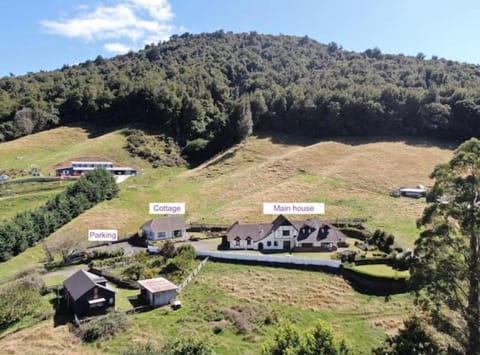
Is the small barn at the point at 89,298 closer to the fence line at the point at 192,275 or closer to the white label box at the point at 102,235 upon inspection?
the fence line at the point at 192,275

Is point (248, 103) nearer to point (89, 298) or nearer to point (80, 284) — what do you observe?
point (80, 284)

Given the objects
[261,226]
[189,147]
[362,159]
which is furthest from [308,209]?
[189,147]

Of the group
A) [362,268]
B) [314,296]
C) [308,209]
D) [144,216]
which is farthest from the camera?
[144,216]

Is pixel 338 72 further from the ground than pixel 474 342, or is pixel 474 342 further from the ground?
pixel 338 72

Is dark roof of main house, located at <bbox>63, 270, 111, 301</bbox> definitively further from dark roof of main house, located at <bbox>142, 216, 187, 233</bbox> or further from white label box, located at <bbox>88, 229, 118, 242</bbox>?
dark roof of main house, located at <bbox>142, 216, 187, 233</bbox>

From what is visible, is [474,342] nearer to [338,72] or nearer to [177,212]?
[177,212]
